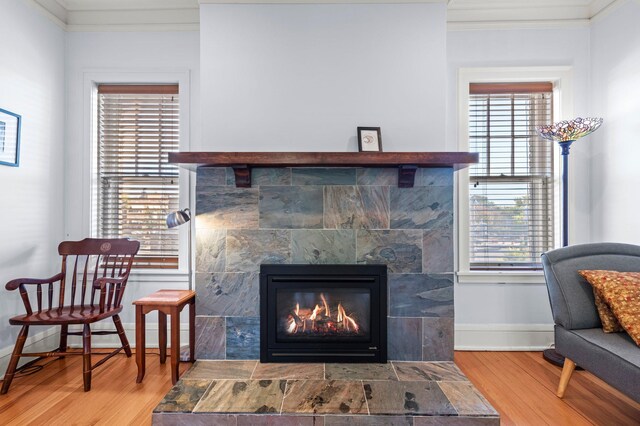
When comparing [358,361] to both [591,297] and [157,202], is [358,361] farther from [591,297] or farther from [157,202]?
[157,202]

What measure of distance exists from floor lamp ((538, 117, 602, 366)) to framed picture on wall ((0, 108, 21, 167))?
395 cm

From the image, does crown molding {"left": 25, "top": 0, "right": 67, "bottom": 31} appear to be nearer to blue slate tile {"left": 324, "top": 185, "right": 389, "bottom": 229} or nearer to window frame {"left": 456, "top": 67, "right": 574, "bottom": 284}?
blue slate tile {"left": 324, "top": 185, "right": 389, "bottom": 229}

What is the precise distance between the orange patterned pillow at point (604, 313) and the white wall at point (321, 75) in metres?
1.23

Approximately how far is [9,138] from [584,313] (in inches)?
159

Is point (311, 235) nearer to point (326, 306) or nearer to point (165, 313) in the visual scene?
point (326, 306)

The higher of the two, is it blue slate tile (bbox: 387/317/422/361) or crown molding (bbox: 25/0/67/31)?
crown molding (bbox: 25/0/67/31)

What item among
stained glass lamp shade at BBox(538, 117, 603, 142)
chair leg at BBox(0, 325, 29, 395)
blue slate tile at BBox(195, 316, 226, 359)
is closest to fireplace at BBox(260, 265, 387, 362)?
blue slate tile at BBox(195, 316, 226, 359)

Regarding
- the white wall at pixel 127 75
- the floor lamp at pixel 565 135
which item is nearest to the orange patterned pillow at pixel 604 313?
the floor lamp at pixel 565 135

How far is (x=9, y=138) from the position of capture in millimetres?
2502

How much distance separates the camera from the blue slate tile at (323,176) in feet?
7.94

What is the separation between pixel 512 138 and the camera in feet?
9.96

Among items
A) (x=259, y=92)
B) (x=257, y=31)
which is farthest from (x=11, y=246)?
(x=257, y=31)

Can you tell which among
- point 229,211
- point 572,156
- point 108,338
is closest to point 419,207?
point 229,211

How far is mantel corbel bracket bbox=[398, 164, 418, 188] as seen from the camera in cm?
233
